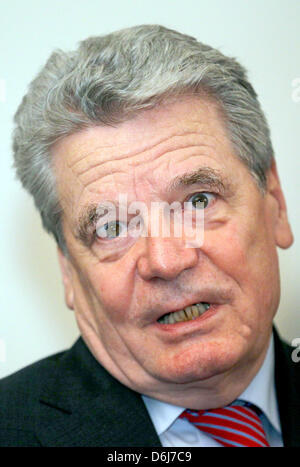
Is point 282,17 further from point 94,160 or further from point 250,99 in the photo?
point 94,160

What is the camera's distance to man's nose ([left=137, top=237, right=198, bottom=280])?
1.29 meters

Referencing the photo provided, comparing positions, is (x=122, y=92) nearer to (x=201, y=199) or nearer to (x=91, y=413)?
(x=201, y=199)

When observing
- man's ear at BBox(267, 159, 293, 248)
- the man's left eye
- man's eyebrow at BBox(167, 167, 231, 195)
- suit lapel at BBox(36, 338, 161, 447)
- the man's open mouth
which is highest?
man's eyebrow at BBox(167, 167, 231, 195)

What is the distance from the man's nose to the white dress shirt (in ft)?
1.27

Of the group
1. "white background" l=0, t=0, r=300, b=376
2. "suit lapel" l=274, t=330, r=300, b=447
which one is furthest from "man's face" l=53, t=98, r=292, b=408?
"white background" l=0, t=0, r=300, b=376

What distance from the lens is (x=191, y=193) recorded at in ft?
4.62

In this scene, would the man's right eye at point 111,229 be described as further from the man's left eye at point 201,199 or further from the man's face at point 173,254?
the man's left eye at point 201,199

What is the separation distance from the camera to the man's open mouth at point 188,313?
1.36 m

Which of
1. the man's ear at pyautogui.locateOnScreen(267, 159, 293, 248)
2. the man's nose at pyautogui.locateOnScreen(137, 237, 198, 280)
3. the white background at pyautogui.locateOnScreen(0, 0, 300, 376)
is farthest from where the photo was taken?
the white background at pyautogui.locateOnScreen(0, 0, 300, 376)

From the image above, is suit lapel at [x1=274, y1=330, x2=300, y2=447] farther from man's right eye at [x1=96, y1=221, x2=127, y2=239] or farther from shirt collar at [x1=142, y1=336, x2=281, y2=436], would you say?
man's right eye at [x1=96, y1=221, x2=127, y2=239]

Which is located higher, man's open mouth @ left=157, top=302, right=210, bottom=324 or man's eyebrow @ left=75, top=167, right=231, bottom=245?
man's eyebrow @ left=75, top=167, right=231, bottom=245

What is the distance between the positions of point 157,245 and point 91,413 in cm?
46

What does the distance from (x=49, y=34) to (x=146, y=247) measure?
891 mm

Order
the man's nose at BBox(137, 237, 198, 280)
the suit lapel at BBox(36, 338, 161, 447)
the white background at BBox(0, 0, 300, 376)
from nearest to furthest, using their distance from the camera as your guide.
A: the man's nose at BBox(137, 237, 198, 280)
the suit lapel at BBox(36, 338, 161, 447)
the white background at BBox(0, 0, 300, 376)
